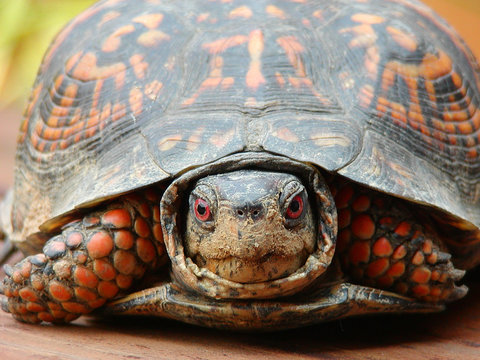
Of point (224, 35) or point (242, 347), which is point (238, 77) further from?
point (242, 347)

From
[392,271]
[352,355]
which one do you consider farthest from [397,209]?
[352,355]

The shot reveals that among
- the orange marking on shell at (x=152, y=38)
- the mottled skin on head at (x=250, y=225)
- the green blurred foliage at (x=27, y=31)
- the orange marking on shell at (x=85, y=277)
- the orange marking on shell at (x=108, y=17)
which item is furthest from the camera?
the green blurred foliage at (x=27, y=31)

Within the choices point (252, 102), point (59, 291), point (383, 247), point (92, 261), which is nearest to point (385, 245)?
point (383, 247)

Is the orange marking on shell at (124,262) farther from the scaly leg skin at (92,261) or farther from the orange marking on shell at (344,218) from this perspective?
the orange marking on shell at (344,218)

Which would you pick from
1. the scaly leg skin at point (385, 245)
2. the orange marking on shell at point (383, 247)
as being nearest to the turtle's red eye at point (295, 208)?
the scaly leg skin at point (385, 245)

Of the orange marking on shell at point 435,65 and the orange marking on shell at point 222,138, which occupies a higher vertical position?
the orange marking on shell at point 435,65
